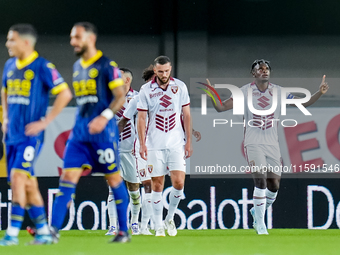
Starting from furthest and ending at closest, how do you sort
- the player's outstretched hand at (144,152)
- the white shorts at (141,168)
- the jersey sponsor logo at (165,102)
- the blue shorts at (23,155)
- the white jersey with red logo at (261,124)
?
1. the white shorts at (141,168)
2. the white jersey with red logo at (261,124)
3. the jersey sponsor logo at (165,102)
4. the player's outstretched hand at (144,152)
5. the blue shorts at (23,155)

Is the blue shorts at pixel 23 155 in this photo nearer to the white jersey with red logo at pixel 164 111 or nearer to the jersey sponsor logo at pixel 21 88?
the jersey sponsor logo at pixel 21 88

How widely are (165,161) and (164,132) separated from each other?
1.09 feet

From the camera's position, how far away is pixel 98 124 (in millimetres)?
5273

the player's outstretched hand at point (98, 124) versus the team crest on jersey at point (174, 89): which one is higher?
the team crest on jersey at point (174, 89)

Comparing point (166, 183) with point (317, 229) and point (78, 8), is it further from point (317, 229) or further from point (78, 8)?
point (78, 8)

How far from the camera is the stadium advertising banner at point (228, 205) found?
32.9ft

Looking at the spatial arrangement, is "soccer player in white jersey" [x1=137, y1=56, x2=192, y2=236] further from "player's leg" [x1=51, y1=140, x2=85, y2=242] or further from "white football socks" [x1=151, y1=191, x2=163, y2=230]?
"player's leg" [x1=51, y1=140, x2=85, y2=242]

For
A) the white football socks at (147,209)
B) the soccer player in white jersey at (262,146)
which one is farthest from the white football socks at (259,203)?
the white football socks at (147,209)

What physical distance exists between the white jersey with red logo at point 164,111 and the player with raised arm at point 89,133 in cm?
219

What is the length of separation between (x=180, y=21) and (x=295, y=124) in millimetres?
4843

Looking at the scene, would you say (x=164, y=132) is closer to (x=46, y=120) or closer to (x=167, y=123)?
(x=167, y=123)

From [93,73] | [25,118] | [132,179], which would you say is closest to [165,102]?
[132,179]

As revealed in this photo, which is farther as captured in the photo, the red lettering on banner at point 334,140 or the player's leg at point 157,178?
the red lettering on banner at point 334,140

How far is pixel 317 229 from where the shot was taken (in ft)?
32.3
